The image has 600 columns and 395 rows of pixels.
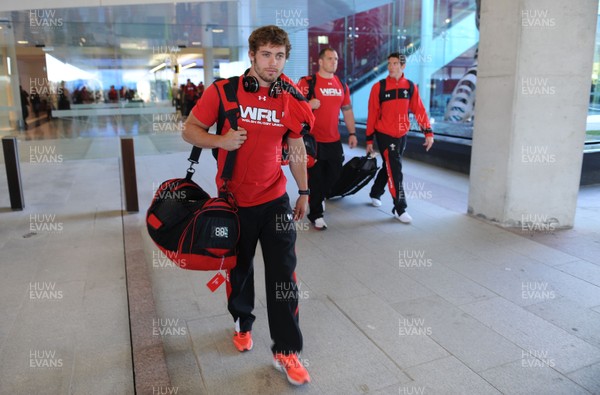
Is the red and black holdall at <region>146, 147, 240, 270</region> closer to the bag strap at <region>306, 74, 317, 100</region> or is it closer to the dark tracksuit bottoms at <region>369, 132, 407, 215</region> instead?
the bag strap at <region>306, 74, 317, 100</region>

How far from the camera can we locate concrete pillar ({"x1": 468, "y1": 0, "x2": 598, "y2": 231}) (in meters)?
5.15

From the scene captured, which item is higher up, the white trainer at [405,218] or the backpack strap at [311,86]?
the backpack strap at [311,86]

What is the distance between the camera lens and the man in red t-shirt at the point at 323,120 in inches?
221

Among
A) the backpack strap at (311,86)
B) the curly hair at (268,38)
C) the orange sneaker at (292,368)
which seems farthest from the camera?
the backpack strap at (311,86)

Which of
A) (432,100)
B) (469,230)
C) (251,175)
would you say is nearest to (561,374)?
(251,175)

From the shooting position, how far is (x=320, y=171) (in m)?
5.86

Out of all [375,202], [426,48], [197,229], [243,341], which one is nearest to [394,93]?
[375,202]

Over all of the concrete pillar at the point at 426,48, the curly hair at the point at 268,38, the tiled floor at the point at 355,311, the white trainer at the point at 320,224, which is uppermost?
the concrete pillar at the point at 426,48

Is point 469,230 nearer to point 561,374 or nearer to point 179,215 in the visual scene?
point 561,374

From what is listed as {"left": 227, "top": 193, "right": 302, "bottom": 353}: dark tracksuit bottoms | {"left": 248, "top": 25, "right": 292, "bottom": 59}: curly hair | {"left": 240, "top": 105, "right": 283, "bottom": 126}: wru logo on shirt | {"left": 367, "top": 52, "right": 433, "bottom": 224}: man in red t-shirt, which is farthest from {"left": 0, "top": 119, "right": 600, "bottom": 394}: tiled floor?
{"left": 248, "top": 25, "right": 292, "bottom": 59}: curly hair

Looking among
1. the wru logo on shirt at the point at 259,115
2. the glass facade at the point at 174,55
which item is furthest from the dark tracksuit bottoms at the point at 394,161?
the glass facade at the point at 174,55

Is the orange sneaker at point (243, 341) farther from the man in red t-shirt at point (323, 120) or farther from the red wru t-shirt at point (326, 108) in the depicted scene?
the red wru t-shirt at point (326, 108)

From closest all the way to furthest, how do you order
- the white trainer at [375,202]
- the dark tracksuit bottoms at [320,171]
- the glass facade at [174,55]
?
the dark tracksuit bottoms at [320,171], the white trainer at [375,202], the glass facade at [174,55]

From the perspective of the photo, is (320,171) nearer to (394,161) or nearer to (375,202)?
(394,161)
